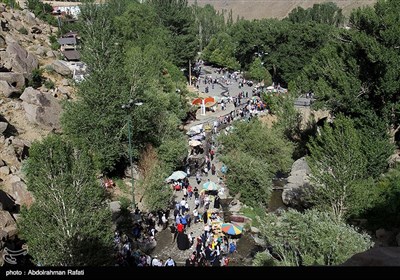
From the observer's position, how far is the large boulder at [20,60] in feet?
141

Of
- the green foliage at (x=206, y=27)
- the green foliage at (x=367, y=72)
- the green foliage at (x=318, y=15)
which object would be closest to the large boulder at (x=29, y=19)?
the green foliage at (x=367, y=72)

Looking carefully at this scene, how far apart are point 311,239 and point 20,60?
39.3 meters

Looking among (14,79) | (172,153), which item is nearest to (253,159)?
(172,153)

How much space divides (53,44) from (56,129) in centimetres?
2958

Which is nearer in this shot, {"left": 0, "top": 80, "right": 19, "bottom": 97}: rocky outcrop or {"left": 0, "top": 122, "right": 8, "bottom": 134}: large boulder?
{"left": 0, "top": 122, "right": 8, "bottom": 134}: large boulder

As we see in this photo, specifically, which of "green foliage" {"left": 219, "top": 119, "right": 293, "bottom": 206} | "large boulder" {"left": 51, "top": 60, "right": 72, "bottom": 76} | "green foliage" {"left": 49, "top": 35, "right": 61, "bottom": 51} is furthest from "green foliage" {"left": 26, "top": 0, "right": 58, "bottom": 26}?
"green foliage" {"left": 219, "top": 119, "right": 293, "bottom": 206}

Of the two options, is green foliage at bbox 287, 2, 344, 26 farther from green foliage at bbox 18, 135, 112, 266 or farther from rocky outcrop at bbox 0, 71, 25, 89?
green foliage at bbox 18, 135, 112, 266

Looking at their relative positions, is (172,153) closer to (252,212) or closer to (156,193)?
(156,193)

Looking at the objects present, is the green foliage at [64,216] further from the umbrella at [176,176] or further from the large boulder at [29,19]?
the large boulder at [29,19]

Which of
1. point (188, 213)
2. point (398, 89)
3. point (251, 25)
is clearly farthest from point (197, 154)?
point (251, 25)

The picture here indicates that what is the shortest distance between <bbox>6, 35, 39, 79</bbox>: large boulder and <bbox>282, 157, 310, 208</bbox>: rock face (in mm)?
29059

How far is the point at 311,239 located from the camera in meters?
15.9

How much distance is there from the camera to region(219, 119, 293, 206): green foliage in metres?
26.7

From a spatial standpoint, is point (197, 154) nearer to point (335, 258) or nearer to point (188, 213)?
point (188, 213)
